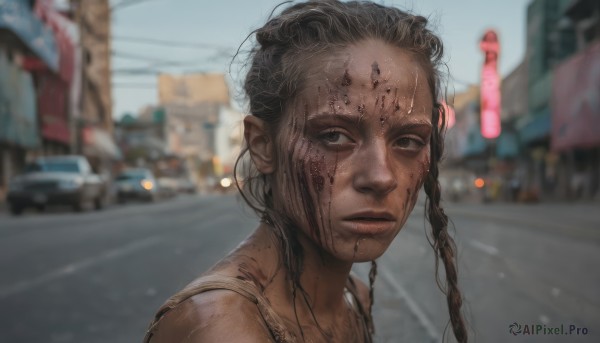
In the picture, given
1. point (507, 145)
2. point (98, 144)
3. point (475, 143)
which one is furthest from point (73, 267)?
point (475, 143)

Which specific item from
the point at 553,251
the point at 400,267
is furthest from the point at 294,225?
the point at 553,251

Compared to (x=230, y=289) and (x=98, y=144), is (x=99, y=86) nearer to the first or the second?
(x=98, y=144)

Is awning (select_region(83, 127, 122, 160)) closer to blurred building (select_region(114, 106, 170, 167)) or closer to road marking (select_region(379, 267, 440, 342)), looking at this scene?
blurred building (select_region(114, 106, 170, 167))

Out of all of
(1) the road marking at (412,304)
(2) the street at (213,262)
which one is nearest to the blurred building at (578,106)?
(2) the street at (213,262)

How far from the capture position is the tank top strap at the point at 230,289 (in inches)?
51.6

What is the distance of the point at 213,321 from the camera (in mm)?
1238

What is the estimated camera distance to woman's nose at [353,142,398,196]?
1495 mm

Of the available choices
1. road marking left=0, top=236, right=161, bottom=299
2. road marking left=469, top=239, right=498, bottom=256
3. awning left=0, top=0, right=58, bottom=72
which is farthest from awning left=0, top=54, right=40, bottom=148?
road marking left=469, top=239, right=498, bottom=256

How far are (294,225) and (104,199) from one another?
24060 millimetres

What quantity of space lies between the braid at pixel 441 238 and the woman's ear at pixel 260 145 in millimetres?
447

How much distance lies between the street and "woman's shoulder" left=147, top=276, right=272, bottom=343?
2.72ft

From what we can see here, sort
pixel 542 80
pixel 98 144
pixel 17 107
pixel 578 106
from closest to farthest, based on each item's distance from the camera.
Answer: pixel 17 107
pixel 578 106
pixel 542 80
pixel 98 144

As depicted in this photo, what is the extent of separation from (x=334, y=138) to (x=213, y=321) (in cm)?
55

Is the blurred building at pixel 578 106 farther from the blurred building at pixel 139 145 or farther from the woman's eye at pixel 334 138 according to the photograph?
the blurred building at pixel 139 145
